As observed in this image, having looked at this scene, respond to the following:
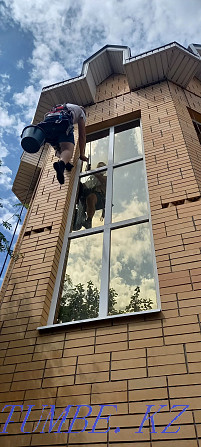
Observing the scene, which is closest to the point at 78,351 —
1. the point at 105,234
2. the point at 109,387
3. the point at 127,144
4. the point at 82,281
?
the point at 109,387

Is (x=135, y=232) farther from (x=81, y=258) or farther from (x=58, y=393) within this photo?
(x=58, y=393)

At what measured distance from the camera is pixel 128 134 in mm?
6008

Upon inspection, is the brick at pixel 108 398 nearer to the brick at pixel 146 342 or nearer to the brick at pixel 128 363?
the brick at pixel 128 363

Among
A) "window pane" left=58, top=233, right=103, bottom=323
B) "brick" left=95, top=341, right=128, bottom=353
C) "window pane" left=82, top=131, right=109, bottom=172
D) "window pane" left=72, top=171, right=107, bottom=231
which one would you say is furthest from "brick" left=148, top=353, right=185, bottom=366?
"window pane" left=82, top=131, right=109, bottom=172

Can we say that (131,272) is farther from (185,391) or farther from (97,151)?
(97,151)

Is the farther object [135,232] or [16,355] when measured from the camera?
[135,232]

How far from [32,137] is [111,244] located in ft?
5.73

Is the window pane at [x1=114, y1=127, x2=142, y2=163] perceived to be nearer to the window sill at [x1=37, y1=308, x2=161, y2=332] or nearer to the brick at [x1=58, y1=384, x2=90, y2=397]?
the window sill at [x1=37, y1=308, x2=161, y2=332]

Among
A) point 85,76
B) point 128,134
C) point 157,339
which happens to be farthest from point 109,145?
point 157,339

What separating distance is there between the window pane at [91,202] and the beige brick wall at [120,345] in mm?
263

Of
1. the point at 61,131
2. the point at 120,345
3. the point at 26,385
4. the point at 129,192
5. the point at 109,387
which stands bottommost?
the point at 109,387

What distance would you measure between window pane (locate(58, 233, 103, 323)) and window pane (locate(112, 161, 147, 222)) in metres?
0.49

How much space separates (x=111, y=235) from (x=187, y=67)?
4.38 meters

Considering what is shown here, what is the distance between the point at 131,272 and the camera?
369cm
